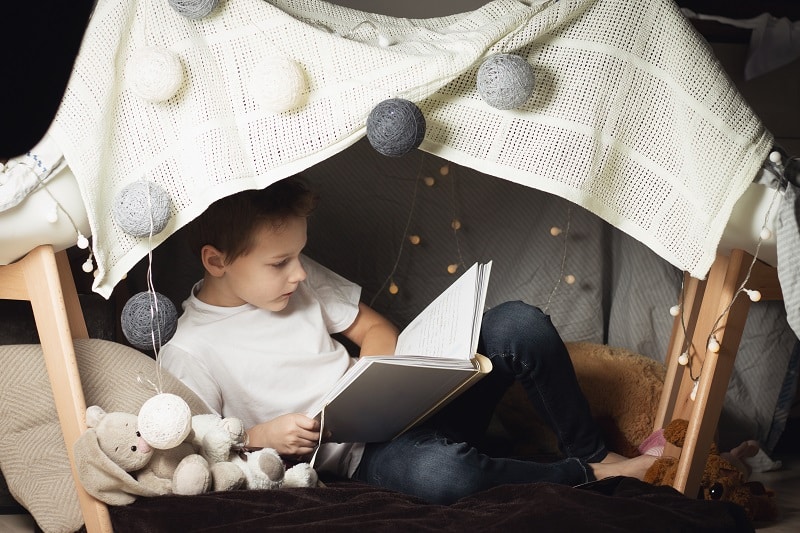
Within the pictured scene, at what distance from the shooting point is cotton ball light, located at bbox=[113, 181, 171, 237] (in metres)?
1.11

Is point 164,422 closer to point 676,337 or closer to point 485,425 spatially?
point 485,425

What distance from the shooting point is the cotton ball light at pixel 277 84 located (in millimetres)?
1132

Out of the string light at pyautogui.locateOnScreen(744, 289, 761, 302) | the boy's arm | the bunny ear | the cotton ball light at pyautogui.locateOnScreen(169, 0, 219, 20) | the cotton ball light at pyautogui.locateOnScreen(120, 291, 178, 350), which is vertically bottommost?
the bunny ear

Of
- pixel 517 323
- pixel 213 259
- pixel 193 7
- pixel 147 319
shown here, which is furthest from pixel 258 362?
pixel 193 7

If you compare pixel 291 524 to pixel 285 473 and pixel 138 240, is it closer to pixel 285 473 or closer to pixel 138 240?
pixel 285 473

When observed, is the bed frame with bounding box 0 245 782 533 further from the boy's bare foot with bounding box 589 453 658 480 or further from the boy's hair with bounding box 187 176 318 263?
the boy's hair with bounding box 187 176 318 263

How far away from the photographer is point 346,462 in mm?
1416

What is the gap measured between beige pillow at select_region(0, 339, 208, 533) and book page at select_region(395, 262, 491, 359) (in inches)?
13.3

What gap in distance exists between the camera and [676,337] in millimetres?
1621

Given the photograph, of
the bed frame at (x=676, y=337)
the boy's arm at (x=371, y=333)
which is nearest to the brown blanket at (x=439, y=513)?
the bed frame at (x=676, y=337)

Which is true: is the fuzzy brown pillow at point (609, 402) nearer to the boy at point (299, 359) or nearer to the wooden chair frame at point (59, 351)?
the boy at point (299, 359)

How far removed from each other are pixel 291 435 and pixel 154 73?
1.69 ft

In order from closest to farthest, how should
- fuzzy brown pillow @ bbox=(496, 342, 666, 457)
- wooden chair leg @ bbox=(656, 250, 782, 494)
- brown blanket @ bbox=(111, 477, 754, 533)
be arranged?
brown blanket @ bbox=(111, 477, 754, 533) < wooden chair leg @ bbox=(656, 250, 782, 494) < fuzzy brown pillow @ bbox=(496, 342, 666, 457)

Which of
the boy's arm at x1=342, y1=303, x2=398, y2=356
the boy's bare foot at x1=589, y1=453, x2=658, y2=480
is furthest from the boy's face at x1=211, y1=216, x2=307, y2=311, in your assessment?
the boy's bare foot at x1=589, y1=453, x2=658, y2=480
